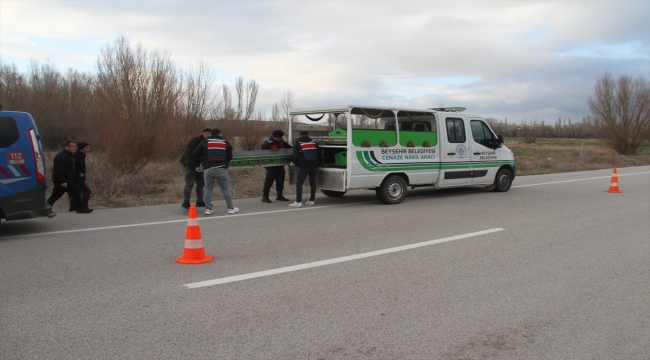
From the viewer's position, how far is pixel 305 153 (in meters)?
10.7

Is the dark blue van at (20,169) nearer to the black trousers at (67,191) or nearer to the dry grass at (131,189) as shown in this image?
the black trousers at (67,191)

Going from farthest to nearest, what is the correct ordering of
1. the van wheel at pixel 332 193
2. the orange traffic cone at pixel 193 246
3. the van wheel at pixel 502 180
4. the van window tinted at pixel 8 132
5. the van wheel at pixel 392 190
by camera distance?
the van wheel at pixel 502 180, the van wheel at pixel 332 193, the van wheel at pixel 392 190, the van window tinted at pixel 8 132, the orange traffic cone at pixel 193 246

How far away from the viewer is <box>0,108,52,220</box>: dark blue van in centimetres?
724

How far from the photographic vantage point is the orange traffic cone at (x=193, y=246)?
20.1 feet

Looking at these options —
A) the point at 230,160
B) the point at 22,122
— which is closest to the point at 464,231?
the point at 230,160

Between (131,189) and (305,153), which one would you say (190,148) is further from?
(131,189)

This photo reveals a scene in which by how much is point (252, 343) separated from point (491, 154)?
11115 millimetres

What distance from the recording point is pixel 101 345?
374cm

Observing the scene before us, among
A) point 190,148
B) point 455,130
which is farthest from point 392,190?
point 190,148

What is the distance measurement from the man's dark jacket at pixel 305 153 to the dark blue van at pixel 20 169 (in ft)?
16.2

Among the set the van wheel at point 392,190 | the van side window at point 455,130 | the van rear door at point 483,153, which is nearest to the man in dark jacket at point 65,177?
the van wheel at point 392,190

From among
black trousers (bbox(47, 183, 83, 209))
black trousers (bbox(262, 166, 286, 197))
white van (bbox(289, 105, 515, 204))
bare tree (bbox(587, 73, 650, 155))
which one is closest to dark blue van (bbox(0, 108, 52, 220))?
black trousers (bbox(47, 183, 83, 209))

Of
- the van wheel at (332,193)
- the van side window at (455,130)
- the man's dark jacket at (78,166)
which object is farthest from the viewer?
the van wheel at (332,193)

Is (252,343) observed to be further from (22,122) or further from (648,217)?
(648,217)
